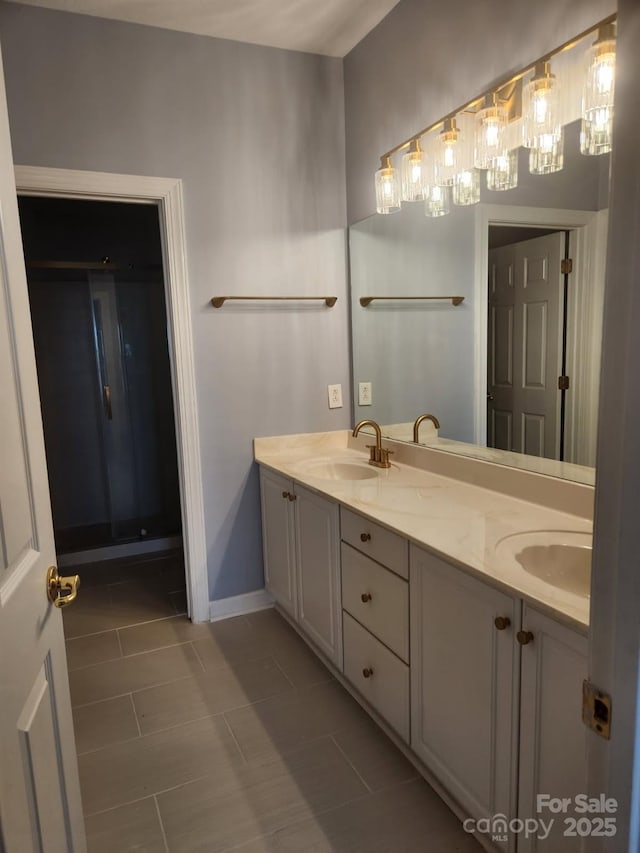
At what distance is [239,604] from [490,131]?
239 cm

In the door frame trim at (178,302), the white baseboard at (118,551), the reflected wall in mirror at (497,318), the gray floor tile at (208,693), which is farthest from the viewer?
the white baseboard at (118,551)

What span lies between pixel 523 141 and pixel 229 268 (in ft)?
4.64

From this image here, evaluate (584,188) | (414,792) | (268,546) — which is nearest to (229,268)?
(268,546)

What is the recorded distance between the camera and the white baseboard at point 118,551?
357 cm

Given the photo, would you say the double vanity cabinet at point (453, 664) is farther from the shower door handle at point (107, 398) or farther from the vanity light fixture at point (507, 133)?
the shower door handle at point (107, 398)

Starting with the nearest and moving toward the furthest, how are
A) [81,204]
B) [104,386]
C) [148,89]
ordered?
[148,89], [81,204], [104,386]

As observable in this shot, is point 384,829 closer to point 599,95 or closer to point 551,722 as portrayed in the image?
point 551,722

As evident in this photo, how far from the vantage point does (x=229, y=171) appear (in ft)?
8.49

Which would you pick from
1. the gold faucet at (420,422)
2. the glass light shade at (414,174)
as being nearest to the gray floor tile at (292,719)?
the gold faucet at (420,422)

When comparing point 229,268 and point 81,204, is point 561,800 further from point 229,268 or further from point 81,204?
point 81,204

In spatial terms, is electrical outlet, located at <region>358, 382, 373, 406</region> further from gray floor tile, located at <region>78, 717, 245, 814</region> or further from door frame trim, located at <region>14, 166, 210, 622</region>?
gray floor tile, located at <region>78, 717, 245, 814</region>

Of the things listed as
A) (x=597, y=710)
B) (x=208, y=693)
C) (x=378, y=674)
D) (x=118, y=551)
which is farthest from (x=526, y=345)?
(x=118, y=551)

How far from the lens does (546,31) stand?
1.60m

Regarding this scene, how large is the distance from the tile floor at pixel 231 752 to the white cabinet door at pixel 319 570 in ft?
0.60
